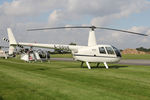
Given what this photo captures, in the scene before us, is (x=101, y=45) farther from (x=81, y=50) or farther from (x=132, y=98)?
(x=132, y=98)

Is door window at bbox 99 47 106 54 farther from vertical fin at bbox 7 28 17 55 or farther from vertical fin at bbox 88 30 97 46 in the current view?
vertical fin at bbox 7 28 17 55

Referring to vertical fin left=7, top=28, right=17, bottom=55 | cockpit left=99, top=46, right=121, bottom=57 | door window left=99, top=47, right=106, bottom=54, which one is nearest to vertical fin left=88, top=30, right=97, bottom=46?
door window left=99, top=47, right=106, bottom=54

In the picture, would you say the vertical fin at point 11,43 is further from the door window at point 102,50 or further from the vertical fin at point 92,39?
the door window at point 102,50

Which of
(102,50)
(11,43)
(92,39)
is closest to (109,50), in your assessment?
(102,50)

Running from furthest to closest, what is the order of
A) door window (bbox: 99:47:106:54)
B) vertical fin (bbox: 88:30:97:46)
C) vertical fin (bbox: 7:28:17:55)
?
vertical fin (bbox: 7:28:17:55)
door window (bbox: 99:47:106:54)
vertical fin (bbox: 88:30:97:46)

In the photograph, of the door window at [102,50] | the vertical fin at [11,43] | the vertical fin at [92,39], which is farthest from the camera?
the vertical fin at [11,43]

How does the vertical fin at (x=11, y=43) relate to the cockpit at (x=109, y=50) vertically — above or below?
above

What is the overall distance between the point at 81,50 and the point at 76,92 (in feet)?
43.3

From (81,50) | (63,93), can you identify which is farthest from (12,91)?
(81,50)

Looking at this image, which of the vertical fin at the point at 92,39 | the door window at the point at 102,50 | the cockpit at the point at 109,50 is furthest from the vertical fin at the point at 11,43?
the cockpit at the point at 109,50

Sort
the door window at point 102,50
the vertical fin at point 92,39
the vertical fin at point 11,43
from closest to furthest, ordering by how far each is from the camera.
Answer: the vertical fin at point 92,39
the door window at point 102,50
the vertical fin at point 11,43

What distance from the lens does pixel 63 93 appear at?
7.96 meters

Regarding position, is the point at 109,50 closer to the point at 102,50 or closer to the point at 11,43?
the point at 102,50

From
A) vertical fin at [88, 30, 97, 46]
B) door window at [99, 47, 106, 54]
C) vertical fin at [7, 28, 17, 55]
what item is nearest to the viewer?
vertical fin at [88, 30, 97, 46]
